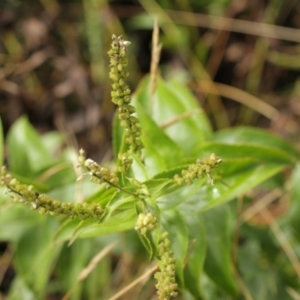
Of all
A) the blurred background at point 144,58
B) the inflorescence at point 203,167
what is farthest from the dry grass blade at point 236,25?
the inflorescence at point 203,167

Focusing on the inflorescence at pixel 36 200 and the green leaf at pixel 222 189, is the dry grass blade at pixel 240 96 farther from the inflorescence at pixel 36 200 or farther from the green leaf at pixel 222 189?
the inflorescence at pixel 36 200

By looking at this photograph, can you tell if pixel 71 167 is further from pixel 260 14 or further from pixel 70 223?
pixel 260 14

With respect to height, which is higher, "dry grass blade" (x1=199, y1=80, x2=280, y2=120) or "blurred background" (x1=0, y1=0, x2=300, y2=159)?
"blurred background" (x1=0, y1=0, x2=300, y2=159)

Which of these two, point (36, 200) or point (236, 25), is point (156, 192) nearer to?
point (36, 200)

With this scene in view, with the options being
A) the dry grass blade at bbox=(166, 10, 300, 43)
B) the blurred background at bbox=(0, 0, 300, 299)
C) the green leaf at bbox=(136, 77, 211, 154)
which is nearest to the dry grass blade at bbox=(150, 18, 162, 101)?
the green leaf at bbox=(136, 77, 211, 154)

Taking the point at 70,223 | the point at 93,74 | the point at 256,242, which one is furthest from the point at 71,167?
the point at 93,74

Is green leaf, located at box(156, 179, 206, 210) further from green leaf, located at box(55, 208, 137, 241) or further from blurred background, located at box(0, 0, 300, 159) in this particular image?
blurred background, located at box(0, 0, 300, 159)

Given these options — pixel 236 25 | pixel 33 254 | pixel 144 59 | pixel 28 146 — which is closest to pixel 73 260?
pixel 33 254

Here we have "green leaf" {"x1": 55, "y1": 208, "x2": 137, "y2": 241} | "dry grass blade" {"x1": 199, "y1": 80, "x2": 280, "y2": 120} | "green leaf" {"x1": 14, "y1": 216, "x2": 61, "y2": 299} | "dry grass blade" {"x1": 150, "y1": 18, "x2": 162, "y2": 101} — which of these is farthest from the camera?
"dry grass blade" {"x1": 199, "y1": 80, "x2": 280, "y2": 120}
